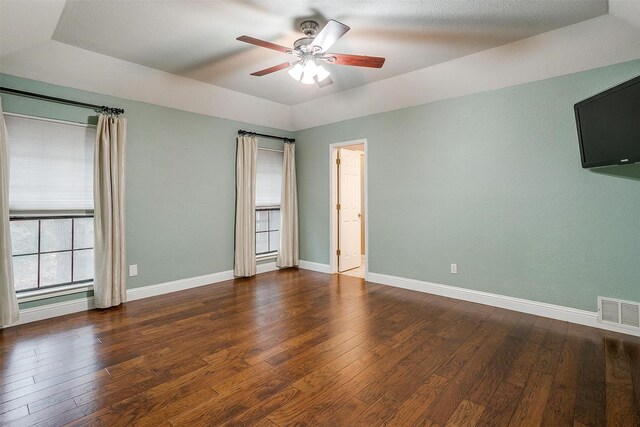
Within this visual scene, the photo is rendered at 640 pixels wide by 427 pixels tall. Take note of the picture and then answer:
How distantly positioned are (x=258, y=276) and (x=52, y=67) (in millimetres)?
3653

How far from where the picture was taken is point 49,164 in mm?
3398

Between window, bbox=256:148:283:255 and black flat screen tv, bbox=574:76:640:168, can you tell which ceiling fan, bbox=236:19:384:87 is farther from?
window, bbox=256:148:283:255

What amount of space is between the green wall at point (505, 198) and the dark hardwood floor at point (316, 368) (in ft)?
1.76

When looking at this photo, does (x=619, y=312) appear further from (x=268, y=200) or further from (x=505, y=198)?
(x=268, y=200)

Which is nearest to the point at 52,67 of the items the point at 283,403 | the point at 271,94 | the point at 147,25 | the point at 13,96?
the point at 13,96

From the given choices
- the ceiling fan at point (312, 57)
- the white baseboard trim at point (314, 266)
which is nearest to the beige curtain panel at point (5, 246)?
the ceiling fan at point (312, 57)

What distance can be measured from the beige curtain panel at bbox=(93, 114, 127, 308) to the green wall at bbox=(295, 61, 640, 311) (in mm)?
3240

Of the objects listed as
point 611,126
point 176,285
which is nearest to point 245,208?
point 176,285

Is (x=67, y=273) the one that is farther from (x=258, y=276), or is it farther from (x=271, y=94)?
(x=271, y=94)

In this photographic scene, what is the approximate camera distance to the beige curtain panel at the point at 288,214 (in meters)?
5.66

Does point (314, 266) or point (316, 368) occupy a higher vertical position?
point (314, 266)

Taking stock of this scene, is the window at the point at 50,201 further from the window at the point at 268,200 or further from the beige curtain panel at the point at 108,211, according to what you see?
the window at the point at 268,200

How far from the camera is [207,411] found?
1.92 meters

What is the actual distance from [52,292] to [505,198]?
5.12 metres
